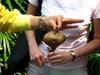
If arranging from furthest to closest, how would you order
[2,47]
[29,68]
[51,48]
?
1. [2,47]
2. [29,68]
3. [51,48]

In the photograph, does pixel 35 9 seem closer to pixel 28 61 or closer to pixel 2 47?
pixel 28 61

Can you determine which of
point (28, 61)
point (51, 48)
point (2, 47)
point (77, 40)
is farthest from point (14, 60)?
point (2, 47)

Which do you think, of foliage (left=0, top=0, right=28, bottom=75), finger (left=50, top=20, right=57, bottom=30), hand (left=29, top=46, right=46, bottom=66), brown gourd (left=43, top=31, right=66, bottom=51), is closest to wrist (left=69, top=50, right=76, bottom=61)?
hand (left=29, top=46, right=46, bottom=66)

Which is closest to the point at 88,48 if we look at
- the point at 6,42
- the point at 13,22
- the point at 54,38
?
the point at 54,38

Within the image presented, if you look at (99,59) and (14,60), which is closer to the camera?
(14,60)

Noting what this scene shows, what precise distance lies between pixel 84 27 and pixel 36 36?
0.38m

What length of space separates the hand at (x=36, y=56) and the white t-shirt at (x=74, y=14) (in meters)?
0.07

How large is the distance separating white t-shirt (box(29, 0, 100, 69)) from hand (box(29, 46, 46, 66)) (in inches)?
2.9

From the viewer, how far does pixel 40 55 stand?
114 inches

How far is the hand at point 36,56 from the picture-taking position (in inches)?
113

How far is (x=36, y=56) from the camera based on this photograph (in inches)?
114

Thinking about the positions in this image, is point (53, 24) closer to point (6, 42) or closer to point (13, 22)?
point (13, 22)

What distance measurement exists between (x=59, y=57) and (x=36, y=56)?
0.16m

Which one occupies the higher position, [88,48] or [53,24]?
[53,24]
